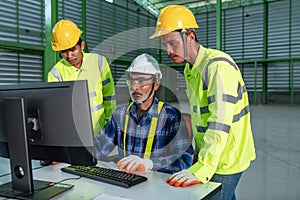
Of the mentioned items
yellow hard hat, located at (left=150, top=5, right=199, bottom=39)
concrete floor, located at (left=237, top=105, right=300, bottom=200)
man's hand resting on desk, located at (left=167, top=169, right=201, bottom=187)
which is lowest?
concrete floor, located at (left=237, top=105, right=300, bottom=200)

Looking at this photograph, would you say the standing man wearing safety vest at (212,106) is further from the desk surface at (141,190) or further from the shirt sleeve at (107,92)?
the shirt sleeve at (107,92)

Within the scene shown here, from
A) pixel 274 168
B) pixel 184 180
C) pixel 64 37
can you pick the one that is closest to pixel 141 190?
pixel 184 180

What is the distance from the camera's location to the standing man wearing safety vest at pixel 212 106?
1.43 metres

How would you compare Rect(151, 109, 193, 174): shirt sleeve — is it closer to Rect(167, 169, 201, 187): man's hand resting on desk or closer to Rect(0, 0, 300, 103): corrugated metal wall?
Rect(167, 169, 201, 187): man's hand resting on desk

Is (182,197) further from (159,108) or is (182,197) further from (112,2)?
(112,2)

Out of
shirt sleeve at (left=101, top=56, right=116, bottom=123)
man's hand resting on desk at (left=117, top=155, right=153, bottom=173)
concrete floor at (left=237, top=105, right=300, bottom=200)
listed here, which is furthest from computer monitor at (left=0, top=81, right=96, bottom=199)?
concrete floor at (left=237, top=105, right=300, bottom=200)

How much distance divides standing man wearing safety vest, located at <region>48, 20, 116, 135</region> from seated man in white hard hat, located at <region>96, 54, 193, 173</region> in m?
0.86

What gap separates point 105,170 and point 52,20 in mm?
4579

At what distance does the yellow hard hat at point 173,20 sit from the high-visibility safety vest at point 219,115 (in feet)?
0.64

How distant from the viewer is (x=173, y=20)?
170cm

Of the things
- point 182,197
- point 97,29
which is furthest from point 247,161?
point 97,29

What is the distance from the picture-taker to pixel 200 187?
1.39 meters

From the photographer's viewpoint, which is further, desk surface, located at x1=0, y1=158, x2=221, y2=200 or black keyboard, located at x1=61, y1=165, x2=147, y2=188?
black keyboard, located at x1=61, y1=165, x2=147, y2=188

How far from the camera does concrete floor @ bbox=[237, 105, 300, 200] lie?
10.9 ft
